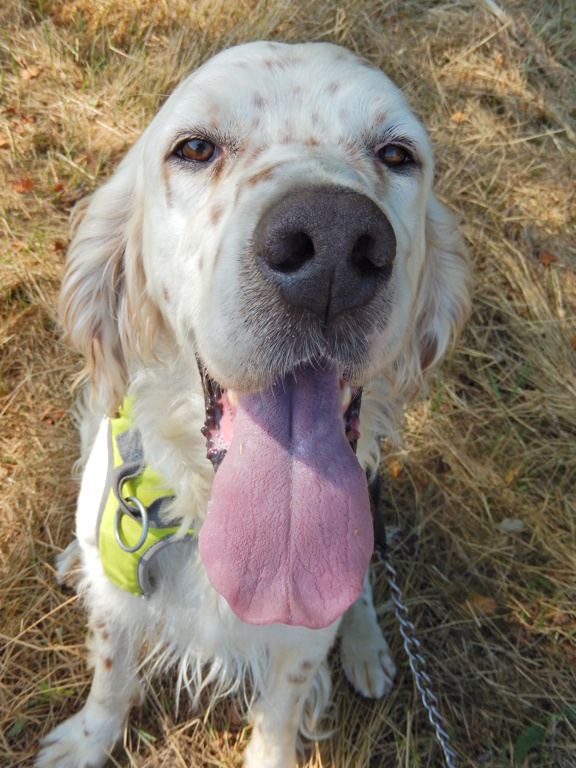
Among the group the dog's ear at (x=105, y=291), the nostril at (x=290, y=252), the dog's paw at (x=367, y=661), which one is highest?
the nostril at (x=290, y=252)

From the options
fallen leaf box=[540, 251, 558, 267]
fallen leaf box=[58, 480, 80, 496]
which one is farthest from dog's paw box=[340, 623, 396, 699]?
fallen leaf box=[540, 251, 558, 267]

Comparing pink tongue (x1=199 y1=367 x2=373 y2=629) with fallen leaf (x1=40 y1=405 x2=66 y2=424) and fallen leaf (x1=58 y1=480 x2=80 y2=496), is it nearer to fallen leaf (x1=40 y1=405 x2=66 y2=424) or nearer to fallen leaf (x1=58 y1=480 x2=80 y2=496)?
fallen leaf (x1=58 y1=480 x2=80 y2=496)

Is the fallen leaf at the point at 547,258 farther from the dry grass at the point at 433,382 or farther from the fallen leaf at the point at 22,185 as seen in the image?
the fallen leaf at the point at 22,185

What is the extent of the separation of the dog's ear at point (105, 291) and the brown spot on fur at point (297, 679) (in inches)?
46.2

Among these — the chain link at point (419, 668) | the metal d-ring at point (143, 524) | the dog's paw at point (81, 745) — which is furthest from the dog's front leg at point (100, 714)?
the chain link at point (419, 668)

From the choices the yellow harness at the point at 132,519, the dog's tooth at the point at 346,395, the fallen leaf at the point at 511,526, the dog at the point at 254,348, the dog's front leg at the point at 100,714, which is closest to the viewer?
the dog at the point at 254,348

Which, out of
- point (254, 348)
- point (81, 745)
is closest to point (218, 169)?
point (254, 348)

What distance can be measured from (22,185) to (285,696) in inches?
127

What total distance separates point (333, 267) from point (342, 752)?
229 cm

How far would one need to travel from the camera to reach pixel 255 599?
5.56ft

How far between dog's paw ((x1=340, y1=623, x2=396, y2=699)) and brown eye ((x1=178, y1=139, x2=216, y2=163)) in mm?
2149

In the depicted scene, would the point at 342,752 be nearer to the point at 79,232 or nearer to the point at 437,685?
the point at 437,685

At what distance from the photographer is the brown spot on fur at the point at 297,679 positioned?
234 cm

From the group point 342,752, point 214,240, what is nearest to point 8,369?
point 214,240
